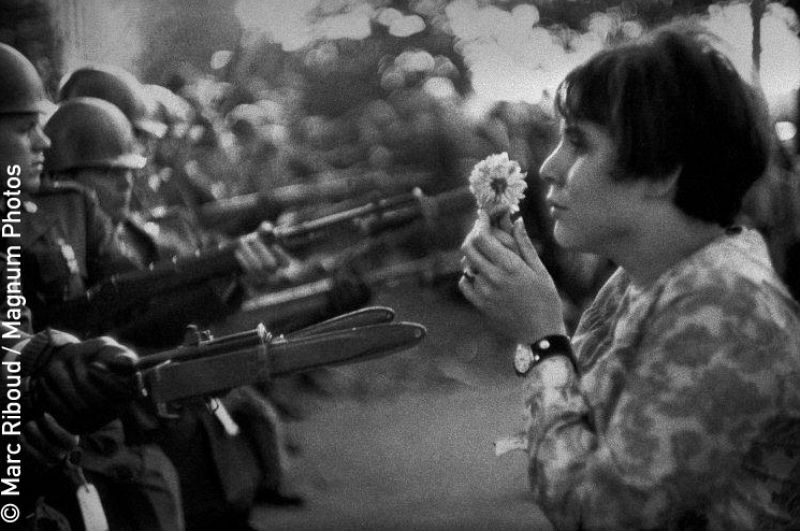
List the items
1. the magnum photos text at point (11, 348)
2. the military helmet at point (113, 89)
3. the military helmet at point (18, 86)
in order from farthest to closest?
the military helmet at point (113, 89), the military helmet at point (18, 86), the magnum photos text at point (11, 348)

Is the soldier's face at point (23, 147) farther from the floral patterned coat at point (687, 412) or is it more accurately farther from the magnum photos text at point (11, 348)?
the floral patterned coat at point (687, 412)

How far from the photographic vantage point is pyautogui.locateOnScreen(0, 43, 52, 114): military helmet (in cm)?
161

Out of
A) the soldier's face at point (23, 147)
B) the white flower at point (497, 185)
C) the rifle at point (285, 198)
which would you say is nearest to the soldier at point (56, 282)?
the soldier's face at point (23, 147)

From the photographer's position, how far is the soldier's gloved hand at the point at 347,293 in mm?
1585

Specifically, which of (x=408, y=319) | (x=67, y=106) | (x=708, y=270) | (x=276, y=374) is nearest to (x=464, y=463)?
(x=408, y=319)

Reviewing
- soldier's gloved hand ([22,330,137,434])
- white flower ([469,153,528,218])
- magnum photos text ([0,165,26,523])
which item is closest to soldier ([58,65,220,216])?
magnum photos text ([0,165,26,523])

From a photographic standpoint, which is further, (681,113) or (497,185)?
(497,185)

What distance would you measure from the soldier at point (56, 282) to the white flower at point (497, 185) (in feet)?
2.38

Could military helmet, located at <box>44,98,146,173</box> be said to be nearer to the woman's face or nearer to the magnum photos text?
the magnum photos text

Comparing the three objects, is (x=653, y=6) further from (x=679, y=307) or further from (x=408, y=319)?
(x=679, y=307)

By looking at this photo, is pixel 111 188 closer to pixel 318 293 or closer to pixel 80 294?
pixel 80 294

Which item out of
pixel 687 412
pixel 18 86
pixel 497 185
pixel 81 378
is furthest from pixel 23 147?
pixel 687 412

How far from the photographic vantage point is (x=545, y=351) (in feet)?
3.40

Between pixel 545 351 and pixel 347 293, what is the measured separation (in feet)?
2.04
